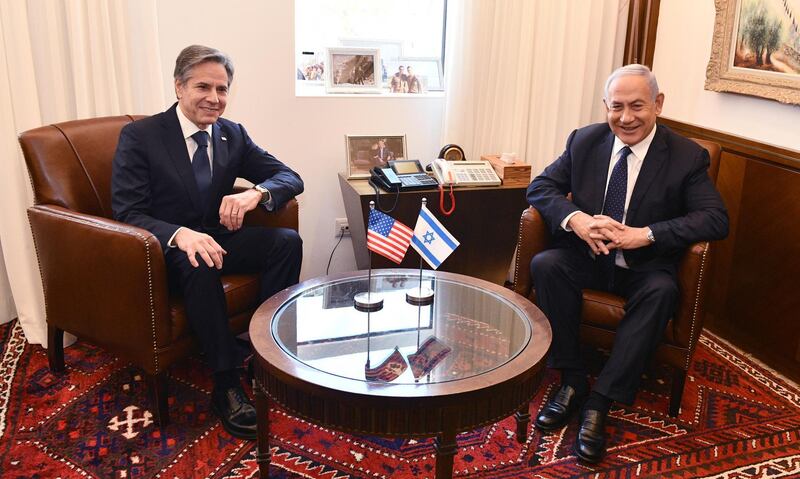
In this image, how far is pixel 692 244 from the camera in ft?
9.37

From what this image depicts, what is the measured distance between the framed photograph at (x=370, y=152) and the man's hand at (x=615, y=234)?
137 centimetres

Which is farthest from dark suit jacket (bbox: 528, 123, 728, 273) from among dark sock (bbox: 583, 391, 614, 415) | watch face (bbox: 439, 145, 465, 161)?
watch face (bbox: 439, 145, 465, 161)

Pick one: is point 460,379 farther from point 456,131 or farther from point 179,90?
point 456,131

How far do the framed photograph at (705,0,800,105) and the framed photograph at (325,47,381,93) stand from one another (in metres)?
1.78

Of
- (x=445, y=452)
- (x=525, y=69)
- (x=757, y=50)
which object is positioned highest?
(x=757, y=50)

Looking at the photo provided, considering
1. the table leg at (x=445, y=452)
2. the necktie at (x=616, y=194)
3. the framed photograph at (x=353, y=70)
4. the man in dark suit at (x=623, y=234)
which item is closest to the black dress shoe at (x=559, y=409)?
the man in dark suit at (x=623, y=234)

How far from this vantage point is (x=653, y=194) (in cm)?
300

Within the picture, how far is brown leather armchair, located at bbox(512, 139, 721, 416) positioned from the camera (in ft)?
9.25

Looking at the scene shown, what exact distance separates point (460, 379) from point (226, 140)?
5.46 feet

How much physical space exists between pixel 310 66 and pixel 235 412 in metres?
2.18

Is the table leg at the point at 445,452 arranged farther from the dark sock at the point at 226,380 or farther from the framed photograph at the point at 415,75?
the framed photograph at the point at 415,75

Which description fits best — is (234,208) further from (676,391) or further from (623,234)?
(676,391)

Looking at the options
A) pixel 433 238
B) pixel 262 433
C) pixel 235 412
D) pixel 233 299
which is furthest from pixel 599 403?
pixel 233 299

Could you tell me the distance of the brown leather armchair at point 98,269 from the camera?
267 cm
